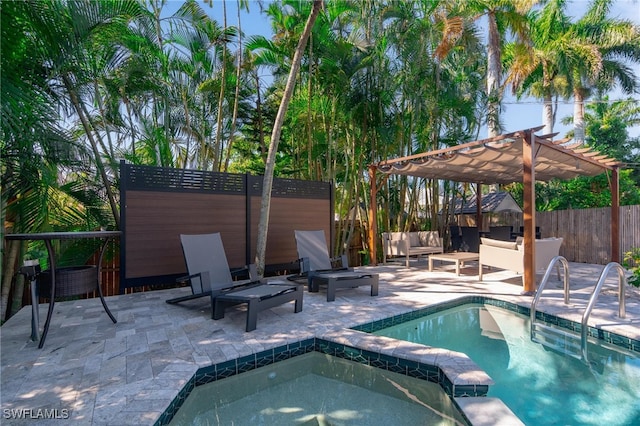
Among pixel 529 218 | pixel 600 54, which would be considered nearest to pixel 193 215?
pixel 529 218

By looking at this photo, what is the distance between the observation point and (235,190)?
21.0ft

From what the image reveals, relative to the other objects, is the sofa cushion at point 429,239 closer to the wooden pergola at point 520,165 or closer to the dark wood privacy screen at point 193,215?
the wooden pergola at point 520,165

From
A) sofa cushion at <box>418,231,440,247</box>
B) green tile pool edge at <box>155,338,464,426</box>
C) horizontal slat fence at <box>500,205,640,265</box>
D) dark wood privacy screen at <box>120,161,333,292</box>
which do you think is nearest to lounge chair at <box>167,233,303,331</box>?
green tile pool edge at <box>155,338,464,426</box>

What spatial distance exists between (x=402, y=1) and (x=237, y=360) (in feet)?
29.4

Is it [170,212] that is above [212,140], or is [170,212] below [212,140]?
below

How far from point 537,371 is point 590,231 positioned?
7.94m

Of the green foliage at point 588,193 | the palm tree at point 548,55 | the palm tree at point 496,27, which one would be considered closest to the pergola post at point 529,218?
the palm tree at point 496,27

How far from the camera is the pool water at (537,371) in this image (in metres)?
2.46

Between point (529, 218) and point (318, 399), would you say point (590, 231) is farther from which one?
point (318, 399)

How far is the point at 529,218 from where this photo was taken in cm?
526

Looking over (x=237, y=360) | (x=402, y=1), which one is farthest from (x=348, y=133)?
(x=237, y=360)

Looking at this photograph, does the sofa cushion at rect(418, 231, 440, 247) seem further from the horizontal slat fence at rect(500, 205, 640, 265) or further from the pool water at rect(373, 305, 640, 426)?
the pool water at rect(373, 305, 640, 426)

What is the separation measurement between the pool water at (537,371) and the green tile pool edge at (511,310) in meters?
0.08

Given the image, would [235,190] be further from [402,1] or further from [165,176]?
[402,1]
